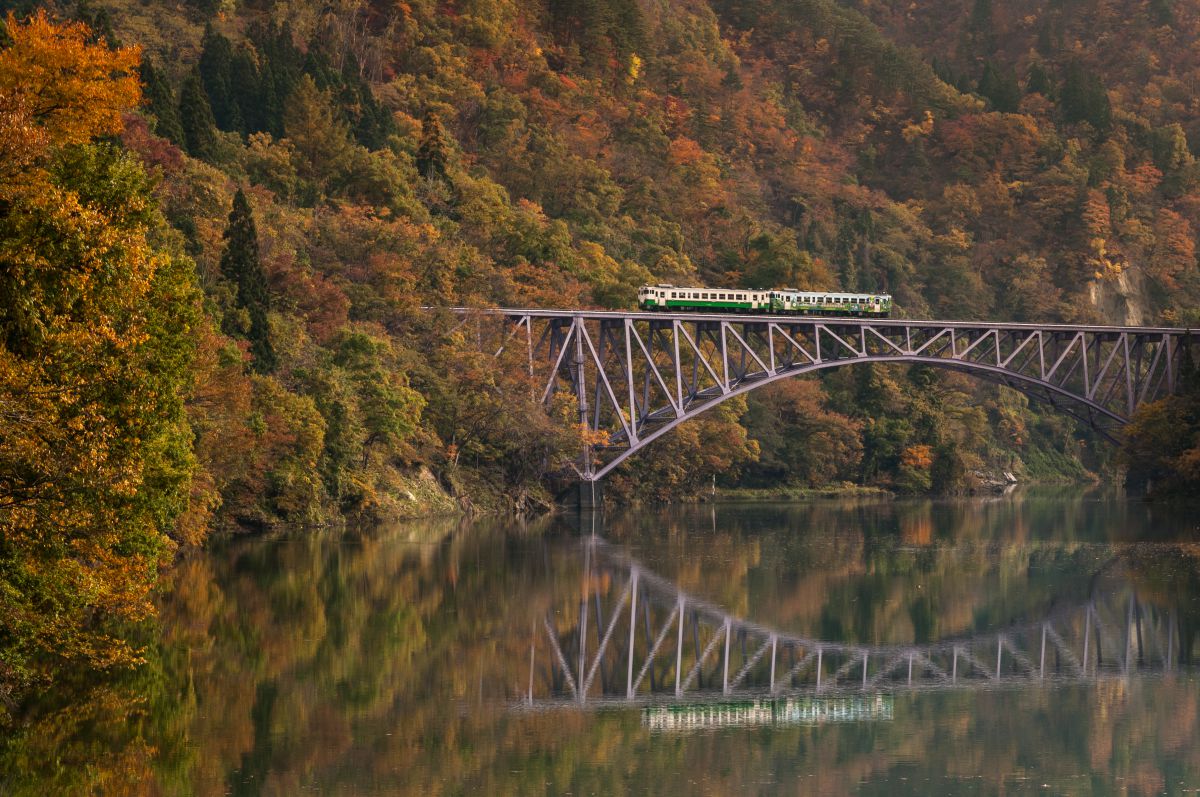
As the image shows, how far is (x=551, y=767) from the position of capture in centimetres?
2227

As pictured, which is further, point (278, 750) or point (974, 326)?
point (974, 326)

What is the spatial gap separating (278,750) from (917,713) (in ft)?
32.5

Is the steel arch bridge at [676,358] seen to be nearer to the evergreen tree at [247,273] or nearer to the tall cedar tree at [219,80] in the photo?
the evergreen tree at [247,273]

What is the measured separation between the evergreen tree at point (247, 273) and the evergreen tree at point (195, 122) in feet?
67.4

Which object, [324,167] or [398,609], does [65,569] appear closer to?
[398,609]

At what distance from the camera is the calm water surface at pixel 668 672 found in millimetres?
22172

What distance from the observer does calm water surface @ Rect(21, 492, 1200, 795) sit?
72.7ft

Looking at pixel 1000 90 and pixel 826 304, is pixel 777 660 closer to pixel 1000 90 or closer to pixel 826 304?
pixel 826 304

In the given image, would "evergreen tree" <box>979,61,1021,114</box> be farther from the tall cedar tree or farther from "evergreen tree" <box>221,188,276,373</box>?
"evergreen tree" <box>221,188,276,373</box>

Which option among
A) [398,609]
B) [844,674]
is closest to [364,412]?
[398,609]

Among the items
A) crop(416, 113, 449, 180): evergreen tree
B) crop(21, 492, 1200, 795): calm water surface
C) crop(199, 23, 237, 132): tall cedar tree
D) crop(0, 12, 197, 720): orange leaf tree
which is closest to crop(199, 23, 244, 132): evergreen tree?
crop(199, 23, 237, 132): tall cedar tree

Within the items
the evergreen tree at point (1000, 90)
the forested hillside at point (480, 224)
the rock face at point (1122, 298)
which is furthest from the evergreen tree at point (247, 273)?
the evergreen tree at point (1000, 90)

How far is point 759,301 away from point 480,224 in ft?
54.6

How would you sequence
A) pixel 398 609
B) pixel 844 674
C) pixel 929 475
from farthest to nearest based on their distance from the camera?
pixel 929 475, pixel 398 609, pixel 844 674
